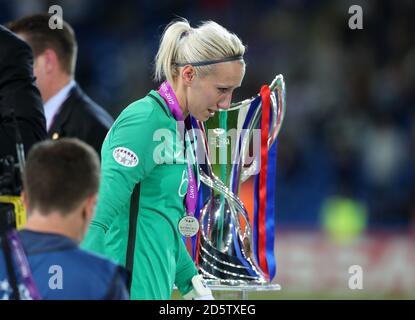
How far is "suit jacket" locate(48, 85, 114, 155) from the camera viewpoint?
4.71 meters

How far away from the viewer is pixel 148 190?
3229mm

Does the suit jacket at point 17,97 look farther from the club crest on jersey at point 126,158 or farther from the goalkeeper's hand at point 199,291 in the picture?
the goalkeeper's hand at point 199,291

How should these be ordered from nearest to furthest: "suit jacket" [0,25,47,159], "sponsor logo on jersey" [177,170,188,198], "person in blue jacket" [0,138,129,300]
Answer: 1. "person in blue jacket" [0,138,129,300]
2. "suit jacket" [0,25,47,159]
3. "sponsor logo on jersey" [177,170,188,198]

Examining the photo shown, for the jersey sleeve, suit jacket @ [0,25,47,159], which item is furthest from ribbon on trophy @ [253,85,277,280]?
suit jacket @ [0,25,47,159]

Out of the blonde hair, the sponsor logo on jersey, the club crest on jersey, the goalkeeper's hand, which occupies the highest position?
the blonde hair

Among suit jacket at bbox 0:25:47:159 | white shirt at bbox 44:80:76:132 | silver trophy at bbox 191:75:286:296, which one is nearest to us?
suit jacket at bbox 0:25:47:159

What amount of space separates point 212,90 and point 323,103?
24.3 feet

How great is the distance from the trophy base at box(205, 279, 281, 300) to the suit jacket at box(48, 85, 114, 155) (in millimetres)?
1468

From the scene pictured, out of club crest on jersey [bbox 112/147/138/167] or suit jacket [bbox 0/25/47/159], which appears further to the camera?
club crest on jersey [bbox 112/147/138/167]

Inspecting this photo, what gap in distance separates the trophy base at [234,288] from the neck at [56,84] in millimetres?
1903

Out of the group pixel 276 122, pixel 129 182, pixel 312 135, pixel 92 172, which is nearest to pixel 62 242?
pixel 92 172

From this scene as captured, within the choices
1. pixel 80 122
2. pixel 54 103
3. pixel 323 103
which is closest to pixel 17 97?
pixel 80 122

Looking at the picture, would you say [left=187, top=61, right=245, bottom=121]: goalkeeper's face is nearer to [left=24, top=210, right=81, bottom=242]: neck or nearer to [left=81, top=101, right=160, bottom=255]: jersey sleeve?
[left=81, top=101, right=160, bottom=255]: jersey sleeve

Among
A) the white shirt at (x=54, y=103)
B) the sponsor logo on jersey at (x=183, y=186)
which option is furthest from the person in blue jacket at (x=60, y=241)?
the white shirt at (x=54, y=103)
